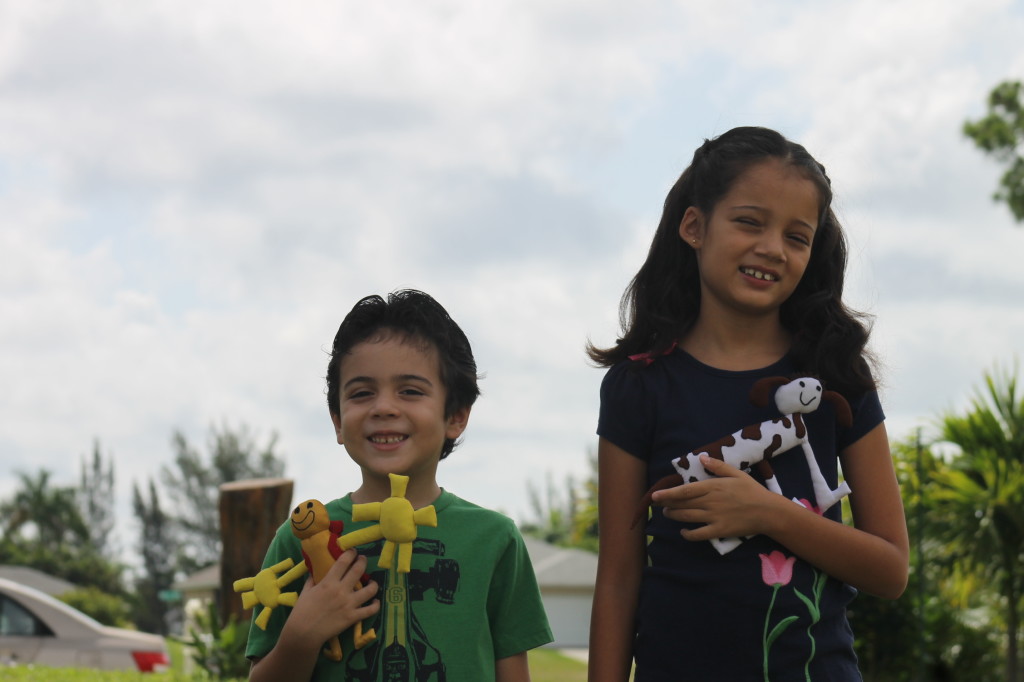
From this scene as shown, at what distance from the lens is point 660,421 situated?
2.40 m

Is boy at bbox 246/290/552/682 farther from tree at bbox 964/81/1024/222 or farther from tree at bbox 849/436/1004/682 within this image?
tree at bbox 964/81/1024/222

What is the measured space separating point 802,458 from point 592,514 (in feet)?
37.7

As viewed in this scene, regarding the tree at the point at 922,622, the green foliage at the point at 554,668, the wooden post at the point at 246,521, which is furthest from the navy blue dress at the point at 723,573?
the green foliage at the point at 554,668

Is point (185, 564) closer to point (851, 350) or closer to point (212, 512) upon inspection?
point (212, 512)

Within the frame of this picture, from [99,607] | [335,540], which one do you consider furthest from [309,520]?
[99,607]

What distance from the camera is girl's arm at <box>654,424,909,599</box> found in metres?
2.22

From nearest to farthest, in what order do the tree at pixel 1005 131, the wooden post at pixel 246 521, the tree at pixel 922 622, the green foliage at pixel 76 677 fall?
the wooden post at pixel 246 521 → the green foliage at pixel 76 677 → the tree at pixel 922 622 → the tree at pixel 1005 131

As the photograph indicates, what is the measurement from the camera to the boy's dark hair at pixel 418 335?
2525 mm

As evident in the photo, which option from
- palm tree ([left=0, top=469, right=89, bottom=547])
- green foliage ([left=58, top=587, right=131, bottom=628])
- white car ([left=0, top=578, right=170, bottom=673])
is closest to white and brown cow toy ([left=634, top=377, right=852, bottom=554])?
white car ([left=0, top=578, right=170, bottom=673])

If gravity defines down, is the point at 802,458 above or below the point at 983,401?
below

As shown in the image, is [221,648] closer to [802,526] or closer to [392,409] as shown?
[392,409]

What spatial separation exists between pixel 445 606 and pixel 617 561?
0.35 metres

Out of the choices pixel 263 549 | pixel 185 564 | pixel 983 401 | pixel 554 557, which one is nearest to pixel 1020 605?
pixel 983 401

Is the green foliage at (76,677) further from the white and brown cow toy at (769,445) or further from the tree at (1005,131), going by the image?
the tree at (1005,131)
